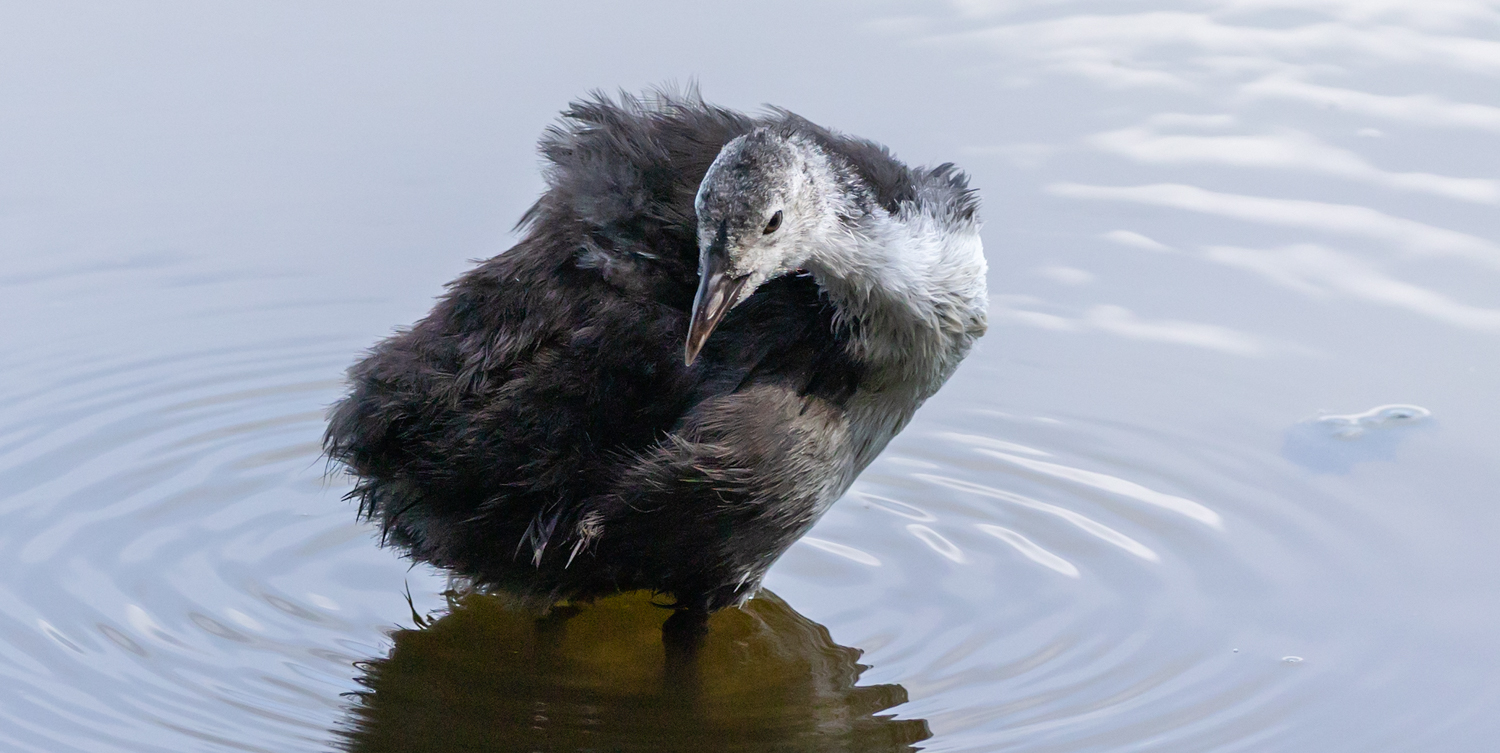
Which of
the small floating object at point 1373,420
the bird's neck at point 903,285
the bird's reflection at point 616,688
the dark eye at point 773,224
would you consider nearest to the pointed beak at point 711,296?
the dark eye at point 773,224

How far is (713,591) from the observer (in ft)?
17.2

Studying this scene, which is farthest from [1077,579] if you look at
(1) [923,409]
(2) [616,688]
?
(2) [616,688]

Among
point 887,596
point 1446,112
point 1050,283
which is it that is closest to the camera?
point 887,596

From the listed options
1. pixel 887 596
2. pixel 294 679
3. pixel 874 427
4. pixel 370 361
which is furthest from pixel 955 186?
pixel 294 679

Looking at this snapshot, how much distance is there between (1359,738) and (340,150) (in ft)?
16.3

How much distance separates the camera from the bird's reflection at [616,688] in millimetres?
5004

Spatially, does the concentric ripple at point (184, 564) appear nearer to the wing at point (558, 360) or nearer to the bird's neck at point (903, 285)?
the wing at point (558, 360)

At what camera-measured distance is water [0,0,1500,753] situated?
5.14 m

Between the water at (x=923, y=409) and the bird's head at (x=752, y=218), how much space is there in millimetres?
1260

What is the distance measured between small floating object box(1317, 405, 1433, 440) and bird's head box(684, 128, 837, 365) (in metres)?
2.33

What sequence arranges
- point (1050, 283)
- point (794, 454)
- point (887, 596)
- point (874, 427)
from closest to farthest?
point (794, 454), point (874, 427), point (887, 596), point (1050, 283)

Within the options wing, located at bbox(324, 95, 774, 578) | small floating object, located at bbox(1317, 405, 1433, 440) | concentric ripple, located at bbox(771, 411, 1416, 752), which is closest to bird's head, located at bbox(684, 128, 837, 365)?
wing, located at bbox(324, 95, 774, 578)

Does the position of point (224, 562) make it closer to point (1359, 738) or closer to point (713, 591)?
point (713, 591)

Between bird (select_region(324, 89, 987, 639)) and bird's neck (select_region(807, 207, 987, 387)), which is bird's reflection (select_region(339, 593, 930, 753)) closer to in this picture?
bird (select_region(324, 89, 987, 639))
